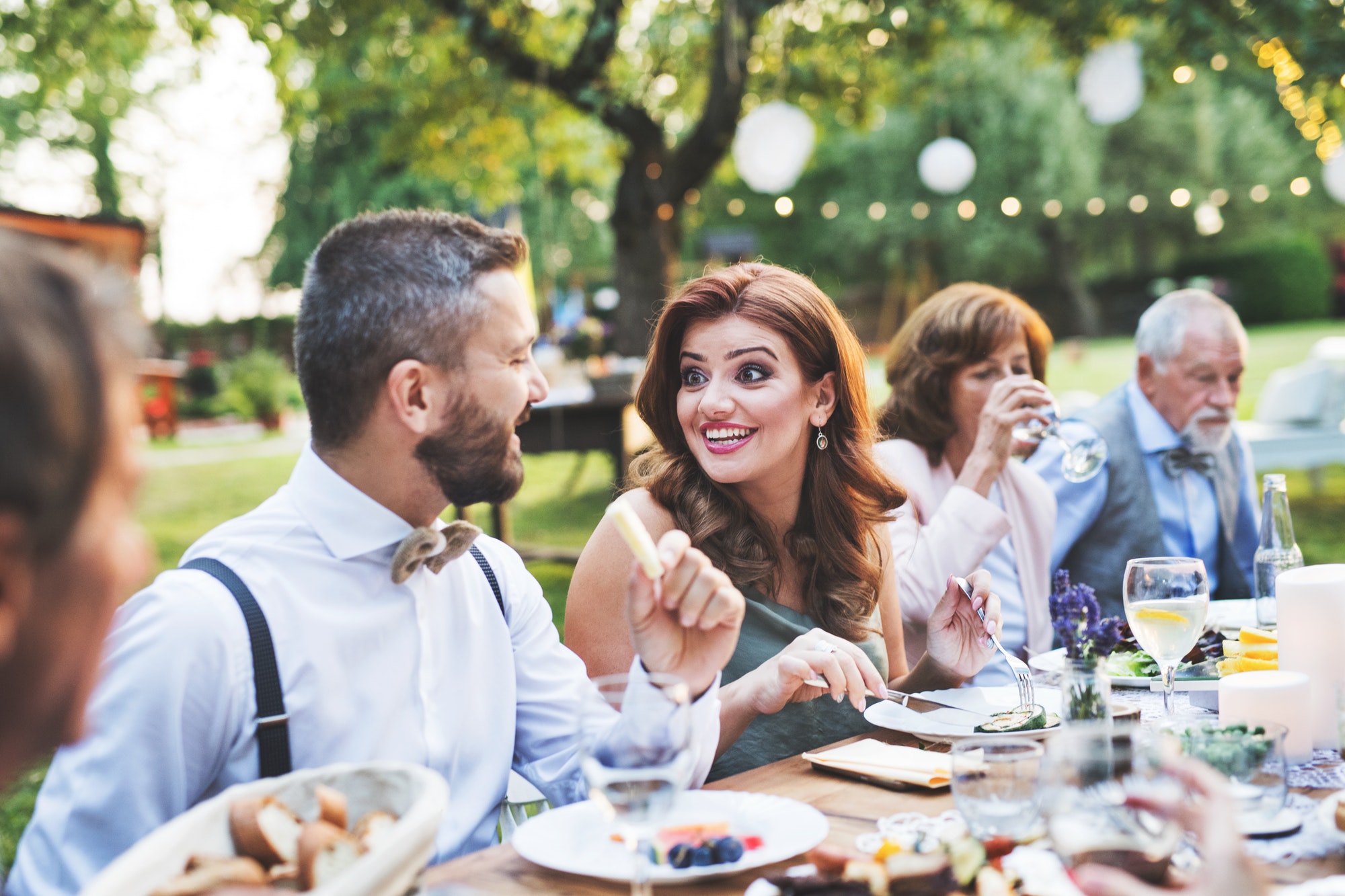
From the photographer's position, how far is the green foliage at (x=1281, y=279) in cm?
2884

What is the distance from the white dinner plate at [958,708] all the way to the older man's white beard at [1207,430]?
6.78ft

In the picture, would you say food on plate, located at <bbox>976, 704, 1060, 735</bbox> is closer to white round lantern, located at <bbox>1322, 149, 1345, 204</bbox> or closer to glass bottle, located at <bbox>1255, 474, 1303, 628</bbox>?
glass bottle, located at <bbox>1255, 474, 1303, 628</bbox>

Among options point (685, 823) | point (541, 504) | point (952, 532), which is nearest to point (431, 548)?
point (685, 823)

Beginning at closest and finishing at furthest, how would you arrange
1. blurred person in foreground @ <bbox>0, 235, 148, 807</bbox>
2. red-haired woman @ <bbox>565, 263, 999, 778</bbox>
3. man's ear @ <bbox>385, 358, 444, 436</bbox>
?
blurred person in foreground @ <bbox>0, 235, 148, 807</bbox>, man's ear @ <bbox>385, 358, 444, 436</bbox>, red-haired woman @ <bbox>565, 263, 999, 778</bbox>

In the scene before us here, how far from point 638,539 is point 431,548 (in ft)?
1.43

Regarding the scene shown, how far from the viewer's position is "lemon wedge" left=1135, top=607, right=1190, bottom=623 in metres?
1.83

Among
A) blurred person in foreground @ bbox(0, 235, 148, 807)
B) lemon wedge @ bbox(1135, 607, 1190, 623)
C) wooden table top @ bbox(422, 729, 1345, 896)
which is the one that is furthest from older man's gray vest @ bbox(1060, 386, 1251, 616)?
blurred person in foreground @ bbox(0, 235, 148, 807)

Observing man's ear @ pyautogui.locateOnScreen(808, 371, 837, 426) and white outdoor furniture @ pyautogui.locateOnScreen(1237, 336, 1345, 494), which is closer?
man's ear @ pyautogui.locateOnScreen(808, 371, 837, 426)

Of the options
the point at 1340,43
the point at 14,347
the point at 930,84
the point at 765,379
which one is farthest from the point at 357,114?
the point at 14,347

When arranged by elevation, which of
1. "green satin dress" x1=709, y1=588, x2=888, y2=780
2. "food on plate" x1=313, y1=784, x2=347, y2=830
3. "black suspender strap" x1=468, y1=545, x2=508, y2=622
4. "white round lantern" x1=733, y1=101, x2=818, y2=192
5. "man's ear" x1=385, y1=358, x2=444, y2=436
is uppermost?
"white round lantern" x1=733, y1=101, x2=818, y2=192

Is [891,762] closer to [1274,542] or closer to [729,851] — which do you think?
[729,851]

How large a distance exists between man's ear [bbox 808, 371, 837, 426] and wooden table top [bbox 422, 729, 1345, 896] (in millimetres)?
1140

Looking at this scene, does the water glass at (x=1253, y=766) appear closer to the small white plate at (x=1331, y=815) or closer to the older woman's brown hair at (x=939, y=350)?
the small white plate at (x=1331, y=815)

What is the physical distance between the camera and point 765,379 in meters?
2.58
